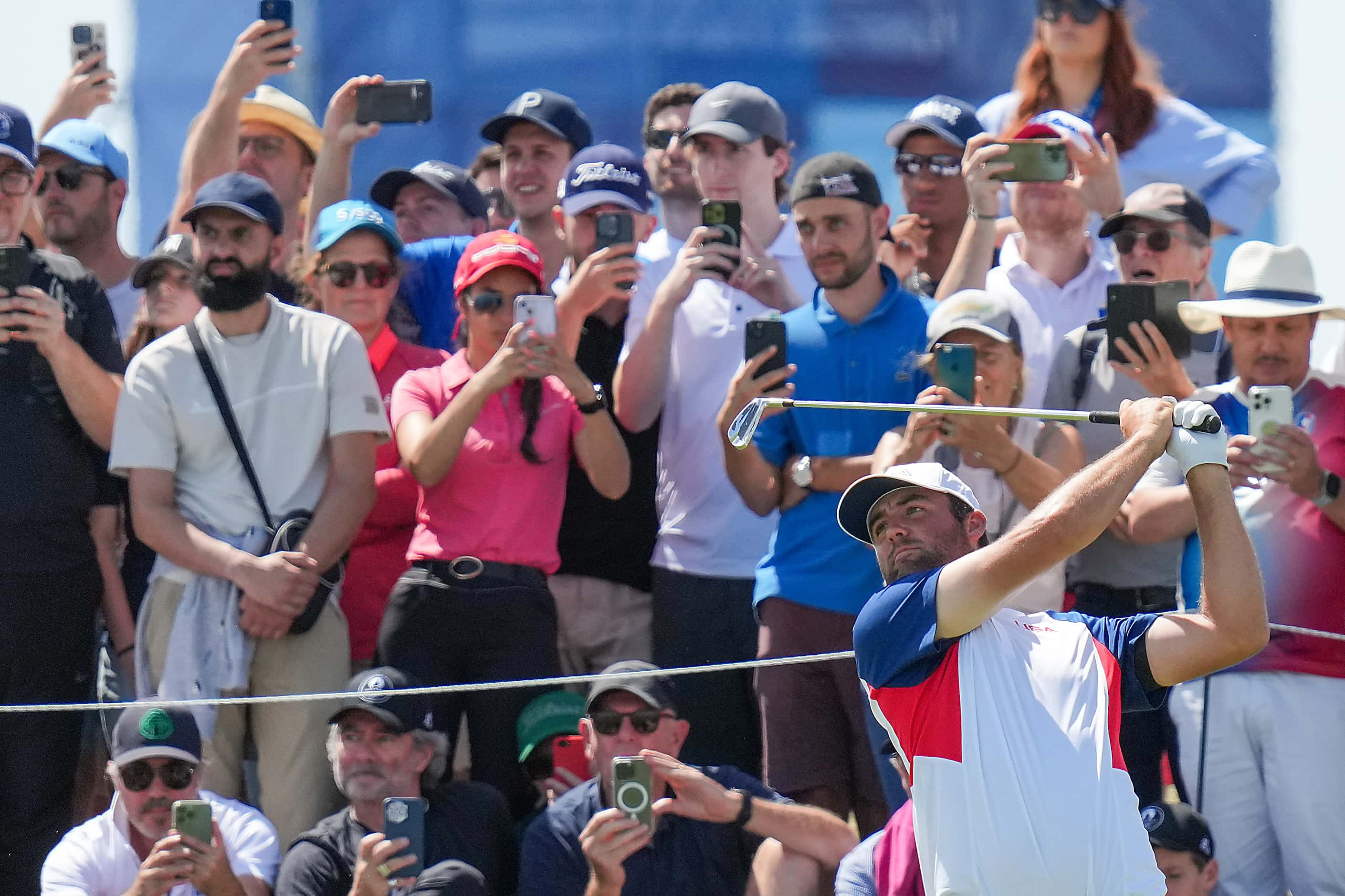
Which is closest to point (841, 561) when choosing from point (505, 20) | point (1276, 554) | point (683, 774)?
point (683, 774)

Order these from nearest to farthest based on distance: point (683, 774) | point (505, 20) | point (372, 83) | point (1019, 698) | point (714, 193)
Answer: point (1019, 698), point (683, 774), point (714, 193), point (372, 83), point (505, 20)

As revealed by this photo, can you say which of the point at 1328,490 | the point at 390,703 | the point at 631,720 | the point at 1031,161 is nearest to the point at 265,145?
the point at 390,703

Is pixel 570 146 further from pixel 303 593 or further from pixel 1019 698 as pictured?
pixel 1019 698

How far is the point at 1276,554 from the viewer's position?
237 inches

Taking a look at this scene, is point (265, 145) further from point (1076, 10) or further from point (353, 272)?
point (1076, 10)

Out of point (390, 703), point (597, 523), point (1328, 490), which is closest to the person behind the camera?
point (1328, 490)

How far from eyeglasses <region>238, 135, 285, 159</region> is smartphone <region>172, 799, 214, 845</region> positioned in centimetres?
330

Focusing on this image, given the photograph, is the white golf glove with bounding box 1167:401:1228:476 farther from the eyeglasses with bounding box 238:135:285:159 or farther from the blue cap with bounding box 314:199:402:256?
the eyeglasses with bounding box 238:135:285:159

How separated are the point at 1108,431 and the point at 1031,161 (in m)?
1.02

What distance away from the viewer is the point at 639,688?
6.00 metres

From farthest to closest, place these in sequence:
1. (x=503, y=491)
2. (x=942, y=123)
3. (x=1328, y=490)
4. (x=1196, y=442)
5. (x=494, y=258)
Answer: (x=942, y=123), (x=494, y=258), (x=503, y=491), (x=1328, y=490), (x=1196, y=442)

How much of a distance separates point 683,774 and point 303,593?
1.37 meters

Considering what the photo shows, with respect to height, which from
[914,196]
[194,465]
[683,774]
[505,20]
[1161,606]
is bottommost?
[683,774]

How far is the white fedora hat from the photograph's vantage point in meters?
6.20
